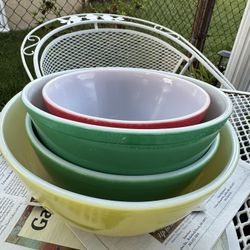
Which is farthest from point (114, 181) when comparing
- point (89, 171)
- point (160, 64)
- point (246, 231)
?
point (160, 64)

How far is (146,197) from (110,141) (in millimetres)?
91

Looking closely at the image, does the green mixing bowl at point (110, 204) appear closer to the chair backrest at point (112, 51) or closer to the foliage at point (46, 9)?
the chair backrest at point (112, 51)

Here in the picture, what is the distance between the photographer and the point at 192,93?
0.46 metres

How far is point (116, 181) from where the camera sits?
1.14 feet

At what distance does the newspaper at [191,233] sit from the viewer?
1.55 ft

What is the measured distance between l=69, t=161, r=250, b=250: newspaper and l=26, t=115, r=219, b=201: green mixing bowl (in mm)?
137

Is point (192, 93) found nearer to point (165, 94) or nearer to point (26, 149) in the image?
point (165, 94)

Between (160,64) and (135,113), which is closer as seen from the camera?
(135,113)

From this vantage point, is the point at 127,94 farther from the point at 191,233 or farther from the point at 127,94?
the point at 191,233

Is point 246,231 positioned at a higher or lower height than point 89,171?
lower

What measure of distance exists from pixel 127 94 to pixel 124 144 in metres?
0.21

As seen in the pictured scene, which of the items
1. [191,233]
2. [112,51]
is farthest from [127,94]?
[112,51]

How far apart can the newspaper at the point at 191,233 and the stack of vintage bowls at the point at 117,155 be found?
104mm

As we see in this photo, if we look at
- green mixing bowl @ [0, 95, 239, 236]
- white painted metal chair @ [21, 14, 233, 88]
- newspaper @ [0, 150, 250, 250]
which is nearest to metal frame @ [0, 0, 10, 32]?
white painted metal chair @ [21, 14, 233, 88]
